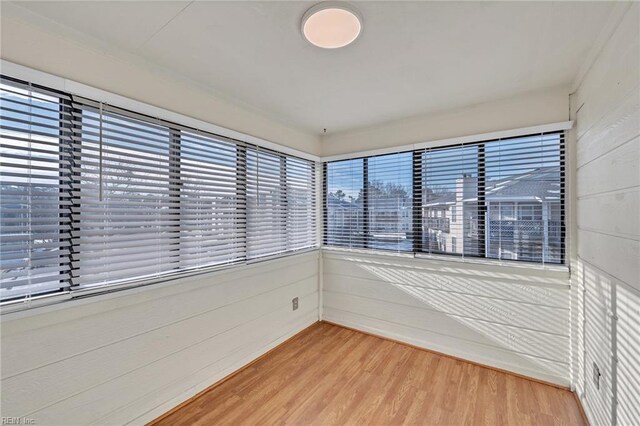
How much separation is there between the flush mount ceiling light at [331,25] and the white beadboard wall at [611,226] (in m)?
1.27

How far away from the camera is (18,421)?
4.38ft

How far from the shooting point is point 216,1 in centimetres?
131

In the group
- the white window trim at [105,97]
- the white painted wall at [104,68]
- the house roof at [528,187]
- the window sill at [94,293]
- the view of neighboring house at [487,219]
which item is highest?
the white painted wall at [104,68]

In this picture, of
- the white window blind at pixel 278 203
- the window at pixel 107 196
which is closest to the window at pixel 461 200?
the white window blind at pixel 278 203

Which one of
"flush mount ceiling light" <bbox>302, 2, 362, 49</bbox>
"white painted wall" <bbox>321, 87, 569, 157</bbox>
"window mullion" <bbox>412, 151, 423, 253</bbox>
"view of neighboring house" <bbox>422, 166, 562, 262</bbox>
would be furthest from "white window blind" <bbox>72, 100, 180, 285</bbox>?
"view of neighboring house" <bbox>422, 166, 562, 262</bbox>

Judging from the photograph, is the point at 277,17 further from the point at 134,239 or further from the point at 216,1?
the point at 134,239

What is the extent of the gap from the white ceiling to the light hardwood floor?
2.46 meters

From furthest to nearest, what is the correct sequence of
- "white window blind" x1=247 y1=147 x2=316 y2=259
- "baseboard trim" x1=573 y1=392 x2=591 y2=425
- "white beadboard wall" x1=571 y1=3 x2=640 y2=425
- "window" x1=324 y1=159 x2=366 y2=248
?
1. "window" x1=324 y1=159 x2=366 y2=248
2. "white window blind" x1=247 y1=147 x2=316 y2=259
3. "baseboard trim" x1=573 y1=392 x2=591 y2=425
4. "white beadboard wall" x1=571 y1=3 x2=640 y2=425

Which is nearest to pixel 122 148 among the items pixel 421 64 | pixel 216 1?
pixel 216 1

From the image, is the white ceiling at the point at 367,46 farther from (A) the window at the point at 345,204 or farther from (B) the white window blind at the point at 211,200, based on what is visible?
(A) the window at the point at 345,204

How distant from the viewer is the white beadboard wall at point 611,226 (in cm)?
123

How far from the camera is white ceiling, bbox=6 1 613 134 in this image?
1.35m

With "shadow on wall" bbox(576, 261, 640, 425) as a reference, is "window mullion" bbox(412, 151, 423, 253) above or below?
above

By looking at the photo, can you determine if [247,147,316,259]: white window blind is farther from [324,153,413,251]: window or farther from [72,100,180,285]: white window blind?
[72,100,180,285]: white window blind
